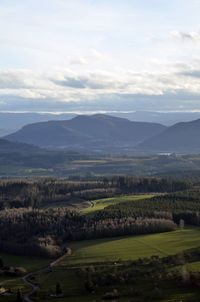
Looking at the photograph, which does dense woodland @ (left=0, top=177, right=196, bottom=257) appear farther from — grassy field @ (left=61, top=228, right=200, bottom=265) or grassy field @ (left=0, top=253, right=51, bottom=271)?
grassy field @ (left=61, top=228, right=200, bottom=265)

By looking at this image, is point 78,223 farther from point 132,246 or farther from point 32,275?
point 32,275

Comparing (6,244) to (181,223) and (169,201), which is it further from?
(169,201)

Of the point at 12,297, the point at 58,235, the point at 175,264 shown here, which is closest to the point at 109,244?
the point at 58,235

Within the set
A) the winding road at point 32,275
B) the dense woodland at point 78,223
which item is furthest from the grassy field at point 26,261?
the winding road at point 32,275

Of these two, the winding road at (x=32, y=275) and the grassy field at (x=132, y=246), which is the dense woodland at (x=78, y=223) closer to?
the grassy field at (x=132, y=246)

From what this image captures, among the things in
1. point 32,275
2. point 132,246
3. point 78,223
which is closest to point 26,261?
point 32,275
